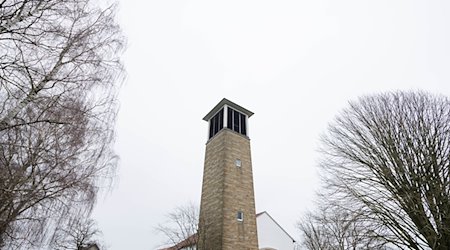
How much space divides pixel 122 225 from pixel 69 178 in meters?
22.4

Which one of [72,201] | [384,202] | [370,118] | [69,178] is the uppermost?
[370,118]

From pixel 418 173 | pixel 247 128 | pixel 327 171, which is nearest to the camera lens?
pixel 418 173

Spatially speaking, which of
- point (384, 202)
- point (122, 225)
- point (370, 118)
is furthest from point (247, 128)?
point (122, 225)

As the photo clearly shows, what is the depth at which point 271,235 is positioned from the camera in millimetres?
20469

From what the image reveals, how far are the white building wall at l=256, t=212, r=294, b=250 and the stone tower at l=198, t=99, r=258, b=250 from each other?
253 inches

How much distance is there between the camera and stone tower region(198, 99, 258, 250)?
43.0ft

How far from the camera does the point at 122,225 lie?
25078mm

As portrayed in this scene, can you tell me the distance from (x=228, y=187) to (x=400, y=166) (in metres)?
8.32

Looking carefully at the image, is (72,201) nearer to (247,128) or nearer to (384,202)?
(384,202)

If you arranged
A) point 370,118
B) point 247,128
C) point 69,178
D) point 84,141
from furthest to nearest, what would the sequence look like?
point 247,128 < point 370,118 < point 84,141 < point 69,178

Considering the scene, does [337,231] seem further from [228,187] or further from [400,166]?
[400,166]

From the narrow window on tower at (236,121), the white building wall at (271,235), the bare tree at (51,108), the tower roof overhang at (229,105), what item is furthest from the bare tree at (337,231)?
the bare tree at (51,108)

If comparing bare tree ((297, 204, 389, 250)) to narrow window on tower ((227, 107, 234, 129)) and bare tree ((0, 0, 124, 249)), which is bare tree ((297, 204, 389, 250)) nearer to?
narrow window on tower ((227, 107, 234, 129))

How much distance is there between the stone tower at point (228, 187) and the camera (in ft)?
43.0
